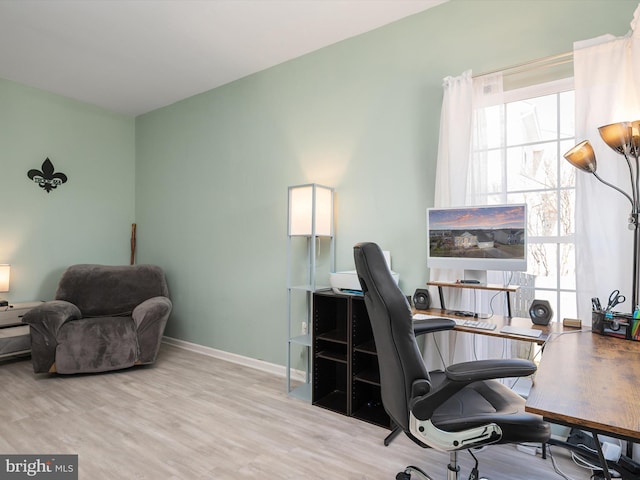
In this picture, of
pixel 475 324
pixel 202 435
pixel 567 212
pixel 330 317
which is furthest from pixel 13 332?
pixel 567 212

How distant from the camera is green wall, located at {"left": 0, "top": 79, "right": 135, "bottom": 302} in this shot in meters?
3.84

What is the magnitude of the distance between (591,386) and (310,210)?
2.09m

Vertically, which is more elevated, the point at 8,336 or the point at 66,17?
the point at 66,17

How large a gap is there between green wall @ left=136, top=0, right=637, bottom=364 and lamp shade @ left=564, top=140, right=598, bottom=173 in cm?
73

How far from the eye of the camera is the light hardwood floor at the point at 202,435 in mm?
1921

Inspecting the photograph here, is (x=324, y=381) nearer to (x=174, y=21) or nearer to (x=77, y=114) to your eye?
(x=174, y=21)

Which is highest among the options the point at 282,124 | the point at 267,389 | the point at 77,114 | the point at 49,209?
the point at 77,114

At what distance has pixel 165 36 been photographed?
9.77 ft

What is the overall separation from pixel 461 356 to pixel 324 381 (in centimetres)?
105

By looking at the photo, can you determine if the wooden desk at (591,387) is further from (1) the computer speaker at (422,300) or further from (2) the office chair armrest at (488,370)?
(1) the computer speaker at (422,300)

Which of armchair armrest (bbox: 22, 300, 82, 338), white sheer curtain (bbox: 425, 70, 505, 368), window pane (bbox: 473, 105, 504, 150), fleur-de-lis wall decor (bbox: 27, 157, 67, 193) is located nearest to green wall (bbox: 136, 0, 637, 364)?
white sheer curtain (bbox: 425, 70, 505, 368)

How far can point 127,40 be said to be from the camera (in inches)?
120

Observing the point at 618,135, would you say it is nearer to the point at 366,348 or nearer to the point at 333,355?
the point at 366,348

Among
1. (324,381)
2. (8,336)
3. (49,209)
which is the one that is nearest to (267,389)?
(324,381)
